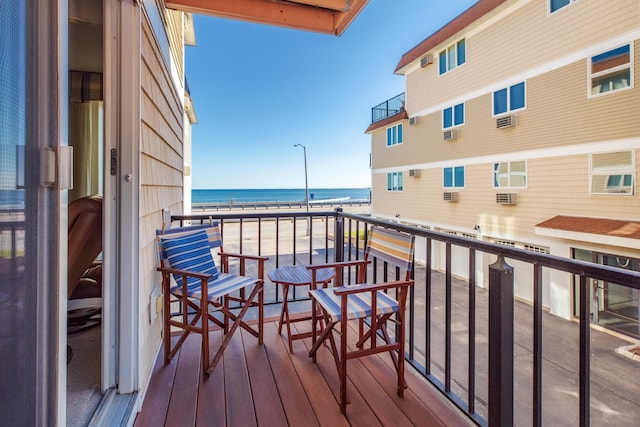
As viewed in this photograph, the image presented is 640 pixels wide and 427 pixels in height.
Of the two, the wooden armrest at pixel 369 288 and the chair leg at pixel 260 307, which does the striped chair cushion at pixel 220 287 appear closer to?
the chair leg at pixel 260 307

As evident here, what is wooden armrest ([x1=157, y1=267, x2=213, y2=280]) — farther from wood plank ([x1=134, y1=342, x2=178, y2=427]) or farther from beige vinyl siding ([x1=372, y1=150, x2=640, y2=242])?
beige vinyl siding ([x1=372, y1=150, x2=640, y2=242])

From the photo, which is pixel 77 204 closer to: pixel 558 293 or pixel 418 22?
pixel 558 293

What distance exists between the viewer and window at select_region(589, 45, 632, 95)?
5.94m

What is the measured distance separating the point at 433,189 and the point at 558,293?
4.55 metres

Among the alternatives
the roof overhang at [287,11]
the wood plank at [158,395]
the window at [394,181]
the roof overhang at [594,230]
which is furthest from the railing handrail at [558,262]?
the window at [394,181]

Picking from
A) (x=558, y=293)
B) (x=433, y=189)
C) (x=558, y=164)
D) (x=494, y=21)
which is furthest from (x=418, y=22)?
(x=558, y=293)

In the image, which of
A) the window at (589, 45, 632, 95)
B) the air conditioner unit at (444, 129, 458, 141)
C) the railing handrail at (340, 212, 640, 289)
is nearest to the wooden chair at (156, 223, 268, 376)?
the railing handrail at (340, 212, 640, 289)

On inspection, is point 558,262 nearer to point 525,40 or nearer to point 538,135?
point 538,135

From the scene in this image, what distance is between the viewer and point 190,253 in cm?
224

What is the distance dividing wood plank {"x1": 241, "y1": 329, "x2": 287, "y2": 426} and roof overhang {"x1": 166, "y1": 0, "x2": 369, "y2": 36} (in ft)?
8.42

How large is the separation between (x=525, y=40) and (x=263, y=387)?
30.8 feet

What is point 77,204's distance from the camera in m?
1.68

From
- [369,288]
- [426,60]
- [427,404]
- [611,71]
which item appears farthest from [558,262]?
[426,60]

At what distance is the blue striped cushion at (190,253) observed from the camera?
6.98ft
